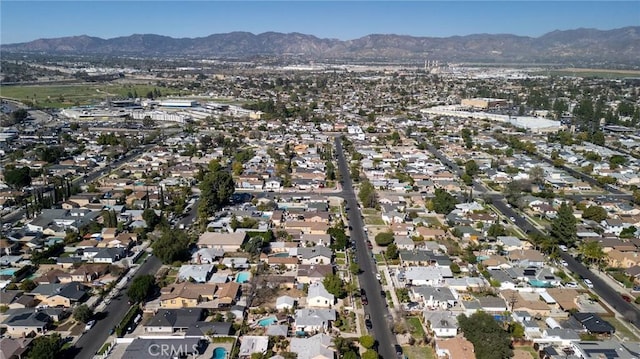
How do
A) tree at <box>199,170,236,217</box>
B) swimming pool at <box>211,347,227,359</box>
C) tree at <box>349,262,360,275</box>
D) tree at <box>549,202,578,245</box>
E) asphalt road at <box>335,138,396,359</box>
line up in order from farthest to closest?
tree at <box>199,170,236,217</box> → tree at <box>549,202,578,245</box> → tree at <box>349,262,360,275</box> → asphalt road at <box>335,138,396,359</box> → swimming pool at <box>211,347,227,359</box>

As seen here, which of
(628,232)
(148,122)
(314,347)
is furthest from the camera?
(148,122)

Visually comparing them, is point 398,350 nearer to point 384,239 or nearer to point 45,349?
point 384,239

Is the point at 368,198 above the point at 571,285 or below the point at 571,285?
above

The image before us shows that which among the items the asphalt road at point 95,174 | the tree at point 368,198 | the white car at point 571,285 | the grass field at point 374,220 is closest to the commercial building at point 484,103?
the tree at point 368,198

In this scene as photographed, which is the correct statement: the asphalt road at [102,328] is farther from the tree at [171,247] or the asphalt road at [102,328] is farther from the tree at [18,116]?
the tree at [18,116]

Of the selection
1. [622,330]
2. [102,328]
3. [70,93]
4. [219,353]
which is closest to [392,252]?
[622,330]

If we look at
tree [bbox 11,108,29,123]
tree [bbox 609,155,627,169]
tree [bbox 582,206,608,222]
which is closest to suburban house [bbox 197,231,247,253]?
tree [bbox 582,206,608,222]

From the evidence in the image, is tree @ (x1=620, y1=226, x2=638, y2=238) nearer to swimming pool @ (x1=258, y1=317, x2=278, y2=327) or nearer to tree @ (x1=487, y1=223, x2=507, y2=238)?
tree @ (x1=487, y1=223, x2=507, y2=238)
